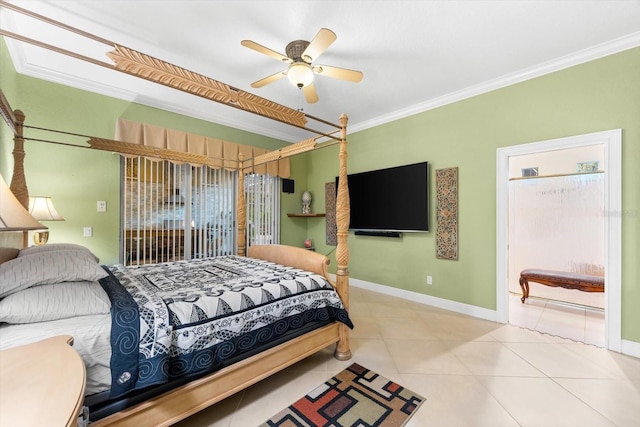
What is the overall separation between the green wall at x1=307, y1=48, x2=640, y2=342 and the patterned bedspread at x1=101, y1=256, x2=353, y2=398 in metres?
1.94

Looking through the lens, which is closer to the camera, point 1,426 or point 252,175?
point 1,426

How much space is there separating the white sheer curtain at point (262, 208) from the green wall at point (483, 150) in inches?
57.0

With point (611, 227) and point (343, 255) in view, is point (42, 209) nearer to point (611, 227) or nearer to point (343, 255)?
point (343, 255)

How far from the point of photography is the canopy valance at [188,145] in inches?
121

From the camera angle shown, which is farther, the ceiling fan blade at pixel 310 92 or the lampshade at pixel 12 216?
the ceiling fan blade at pixel 310 92

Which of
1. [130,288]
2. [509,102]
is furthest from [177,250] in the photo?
[509,102]

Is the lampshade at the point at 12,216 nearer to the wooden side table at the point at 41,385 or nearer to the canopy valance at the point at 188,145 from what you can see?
the wooden side table at the point at 41,385

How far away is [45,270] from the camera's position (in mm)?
1291

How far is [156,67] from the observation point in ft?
4.61

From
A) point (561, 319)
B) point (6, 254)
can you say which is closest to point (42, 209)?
point (6, 254)

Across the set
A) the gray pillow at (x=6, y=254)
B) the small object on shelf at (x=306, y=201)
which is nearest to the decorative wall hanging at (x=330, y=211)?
the small object on shelf at (x=306, y=201)

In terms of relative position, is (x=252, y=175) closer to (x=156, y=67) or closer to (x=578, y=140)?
(x=156, y=67)

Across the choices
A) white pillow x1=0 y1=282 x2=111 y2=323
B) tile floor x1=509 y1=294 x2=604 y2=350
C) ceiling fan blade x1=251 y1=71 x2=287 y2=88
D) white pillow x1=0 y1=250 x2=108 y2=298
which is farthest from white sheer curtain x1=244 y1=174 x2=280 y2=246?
tile floor x1=509 y1=294 x2=604 y2=350

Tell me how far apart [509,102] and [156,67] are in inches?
134
